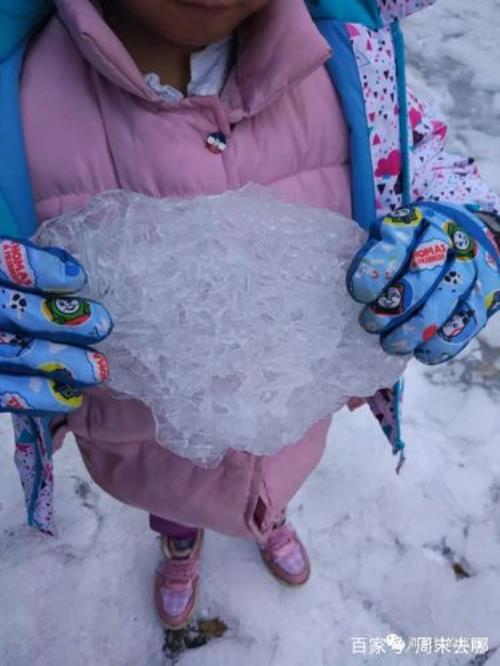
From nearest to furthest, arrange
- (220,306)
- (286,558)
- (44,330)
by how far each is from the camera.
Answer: (44,330) < (220,306) < (286,558)

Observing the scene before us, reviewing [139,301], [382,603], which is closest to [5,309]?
[139,301]

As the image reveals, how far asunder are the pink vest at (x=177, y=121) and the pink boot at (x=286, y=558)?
79 cm

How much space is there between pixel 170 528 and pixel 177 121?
79 centimetres

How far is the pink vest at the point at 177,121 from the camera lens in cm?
86

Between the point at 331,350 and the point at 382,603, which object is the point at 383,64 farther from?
the point at 382,603

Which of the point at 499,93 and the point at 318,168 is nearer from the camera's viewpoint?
the point at 318,168

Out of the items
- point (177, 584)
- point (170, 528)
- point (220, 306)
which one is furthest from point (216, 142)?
point (177, 584)

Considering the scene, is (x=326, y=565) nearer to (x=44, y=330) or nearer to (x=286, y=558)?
(x=286, y=558)

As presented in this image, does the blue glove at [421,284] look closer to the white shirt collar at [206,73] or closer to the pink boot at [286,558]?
the white shirt collar at [206,73]

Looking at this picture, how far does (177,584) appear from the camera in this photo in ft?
4.74

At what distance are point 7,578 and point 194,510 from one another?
1.80 ft

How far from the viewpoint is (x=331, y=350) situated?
911mm

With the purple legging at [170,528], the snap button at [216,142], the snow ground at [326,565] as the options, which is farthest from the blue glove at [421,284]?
the snow ground at [326,565]

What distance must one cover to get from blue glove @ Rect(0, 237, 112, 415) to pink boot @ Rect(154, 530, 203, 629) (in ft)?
2.46
